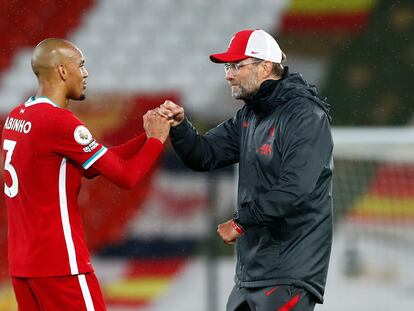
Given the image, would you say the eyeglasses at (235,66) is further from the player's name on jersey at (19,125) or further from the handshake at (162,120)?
the player's name on jersey at (19,125)

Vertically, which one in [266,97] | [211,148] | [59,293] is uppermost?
[266,97]

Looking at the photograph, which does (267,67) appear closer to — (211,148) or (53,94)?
(211,148)

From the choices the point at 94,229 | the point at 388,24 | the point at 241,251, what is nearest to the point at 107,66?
the point at 94,229

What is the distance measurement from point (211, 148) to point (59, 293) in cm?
71

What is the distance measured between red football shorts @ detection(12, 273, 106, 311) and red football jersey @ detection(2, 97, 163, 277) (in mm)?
25

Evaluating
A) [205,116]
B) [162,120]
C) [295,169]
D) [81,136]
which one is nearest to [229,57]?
[162,120]

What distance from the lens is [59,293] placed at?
90.0 inches

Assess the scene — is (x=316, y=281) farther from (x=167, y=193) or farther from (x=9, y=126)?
(x=167, y=193)

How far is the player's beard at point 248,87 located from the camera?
8.15 ft

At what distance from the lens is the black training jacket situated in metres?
2.32

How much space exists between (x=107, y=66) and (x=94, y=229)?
4.40 ft

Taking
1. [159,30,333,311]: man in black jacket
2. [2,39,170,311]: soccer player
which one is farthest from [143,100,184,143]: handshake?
[2,39,170,311]: soccer player

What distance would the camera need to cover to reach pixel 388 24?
6.73 metres

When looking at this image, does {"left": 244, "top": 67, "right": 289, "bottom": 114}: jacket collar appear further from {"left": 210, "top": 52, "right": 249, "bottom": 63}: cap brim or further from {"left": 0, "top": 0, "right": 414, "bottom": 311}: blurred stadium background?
{"left": 0, "top": 0, "right": 414, "bottom": 311}: blurred stadium background
